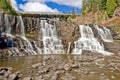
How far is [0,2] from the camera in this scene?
109938mm

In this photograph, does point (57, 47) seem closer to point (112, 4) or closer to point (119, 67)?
point (119, 67)

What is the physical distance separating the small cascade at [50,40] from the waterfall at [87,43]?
410 centimetres

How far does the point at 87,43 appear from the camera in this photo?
6294 cm

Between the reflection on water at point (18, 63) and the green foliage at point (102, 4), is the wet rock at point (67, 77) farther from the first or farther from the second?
the green foliage at point (102, 4)

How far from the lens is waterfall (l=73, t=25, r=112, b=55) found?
5919 centimetres

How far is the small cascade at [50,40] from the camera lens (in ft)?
191

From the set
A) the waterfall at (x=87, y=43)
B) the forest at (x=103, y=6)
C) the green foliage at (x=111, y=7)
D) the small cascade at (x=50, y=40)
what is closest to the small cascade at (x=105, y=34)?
the waterfall at (x=87, y=43)

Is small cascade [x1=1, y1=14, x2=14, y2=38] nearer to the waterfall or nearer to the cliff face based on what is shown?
the cliff face

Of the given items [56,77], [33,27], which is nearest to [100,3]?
[33,27]

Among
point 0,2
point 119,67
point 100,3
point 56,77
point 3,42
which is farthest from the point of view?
point 100,3

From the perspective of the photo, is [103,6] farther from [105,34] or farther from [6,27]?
[6,27]

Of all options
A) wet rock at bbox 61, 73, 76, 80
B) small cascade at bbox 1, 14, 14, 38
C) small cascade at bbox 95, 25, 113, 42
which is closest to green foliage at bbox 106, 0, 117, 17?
small cascade at bbox 95, 25, 113, 42

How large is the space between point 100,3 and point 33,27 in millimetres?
70120

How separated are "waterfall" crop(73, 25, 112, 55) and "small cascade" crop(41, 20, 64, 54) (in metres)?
4.10
